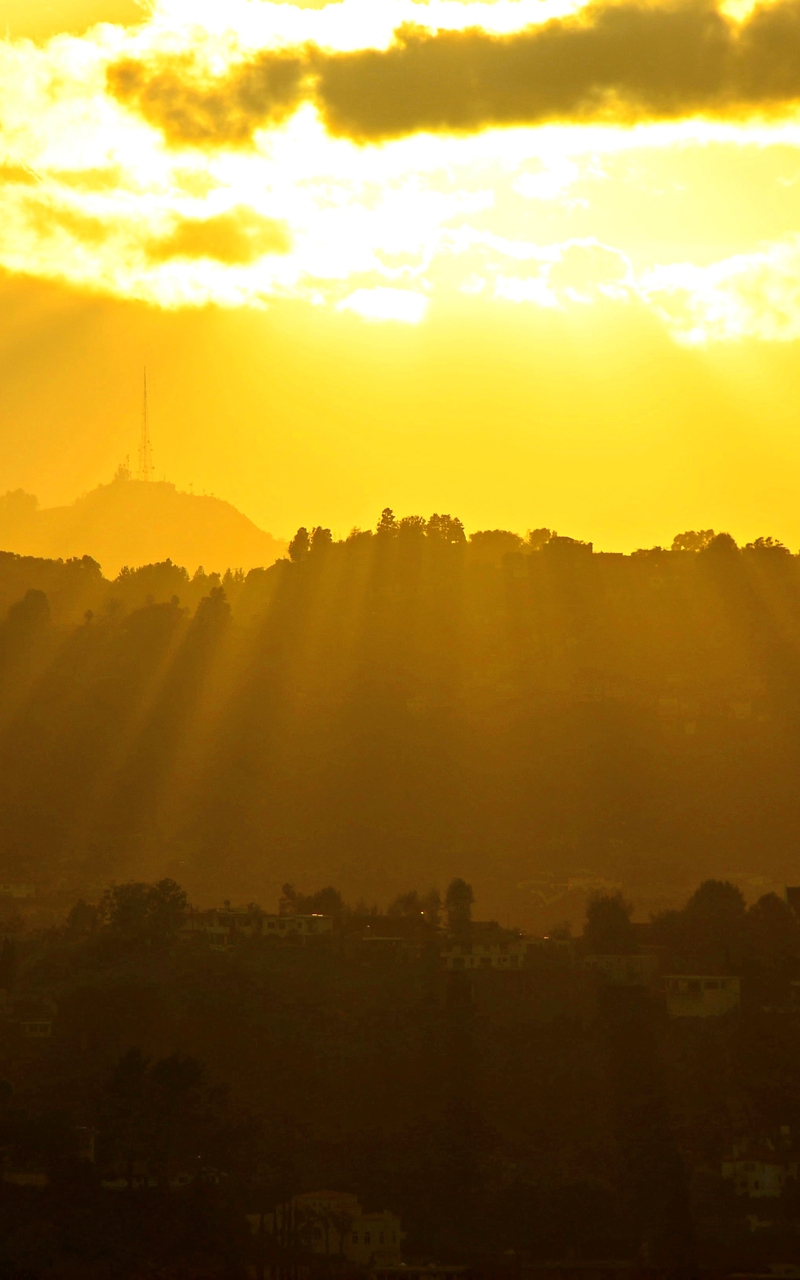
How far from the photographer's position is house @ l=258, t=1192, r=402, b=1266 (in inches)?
2482

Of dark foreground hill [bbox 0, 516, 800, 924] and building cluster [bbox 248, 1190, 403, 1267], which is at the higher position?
dark foreground hill [bbox 0, 516, 800, 924]

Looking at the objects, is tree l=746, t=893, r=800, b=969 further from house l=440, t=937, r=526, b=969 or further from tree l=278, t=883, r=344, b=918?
tree l=278, t=883, r=344, b=918

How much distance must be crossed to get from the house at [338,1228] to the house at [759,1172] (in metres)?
9.59

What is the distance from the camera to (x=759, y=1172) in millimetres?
68562

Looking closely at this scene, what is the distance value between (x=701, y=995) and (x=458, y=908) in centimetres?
1153

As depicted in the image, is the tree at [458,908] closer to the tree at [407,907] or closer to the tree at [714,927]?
the tree at [407,907]

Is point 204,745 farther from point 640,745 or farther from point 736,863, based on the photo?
point 736,863

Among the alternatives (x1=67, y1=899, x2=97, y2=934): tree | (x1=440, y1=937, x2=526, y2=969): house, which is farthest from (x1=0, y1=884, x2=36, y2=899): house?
(x1=440, y1=937, x2=526, y2=969): house

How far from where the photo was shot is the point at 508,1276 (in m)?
59.2

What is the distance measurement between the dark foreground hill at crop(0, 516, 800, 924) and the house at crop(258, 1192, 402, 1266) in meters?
43.6

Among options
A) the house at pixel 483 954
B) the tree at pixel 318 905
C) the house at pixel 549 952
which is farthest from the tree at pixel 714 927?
the tree at pixel 318 905

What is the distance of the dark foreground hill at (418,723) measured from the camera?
392 feet

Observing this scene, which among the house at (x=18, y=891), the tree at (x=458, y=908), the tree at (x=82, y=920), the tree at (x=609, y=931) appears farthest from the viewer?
the house at (x=18, y=891)

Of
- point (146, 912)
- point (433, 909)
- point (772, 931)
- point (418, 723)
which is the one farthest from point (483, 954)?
point (418, 723)
